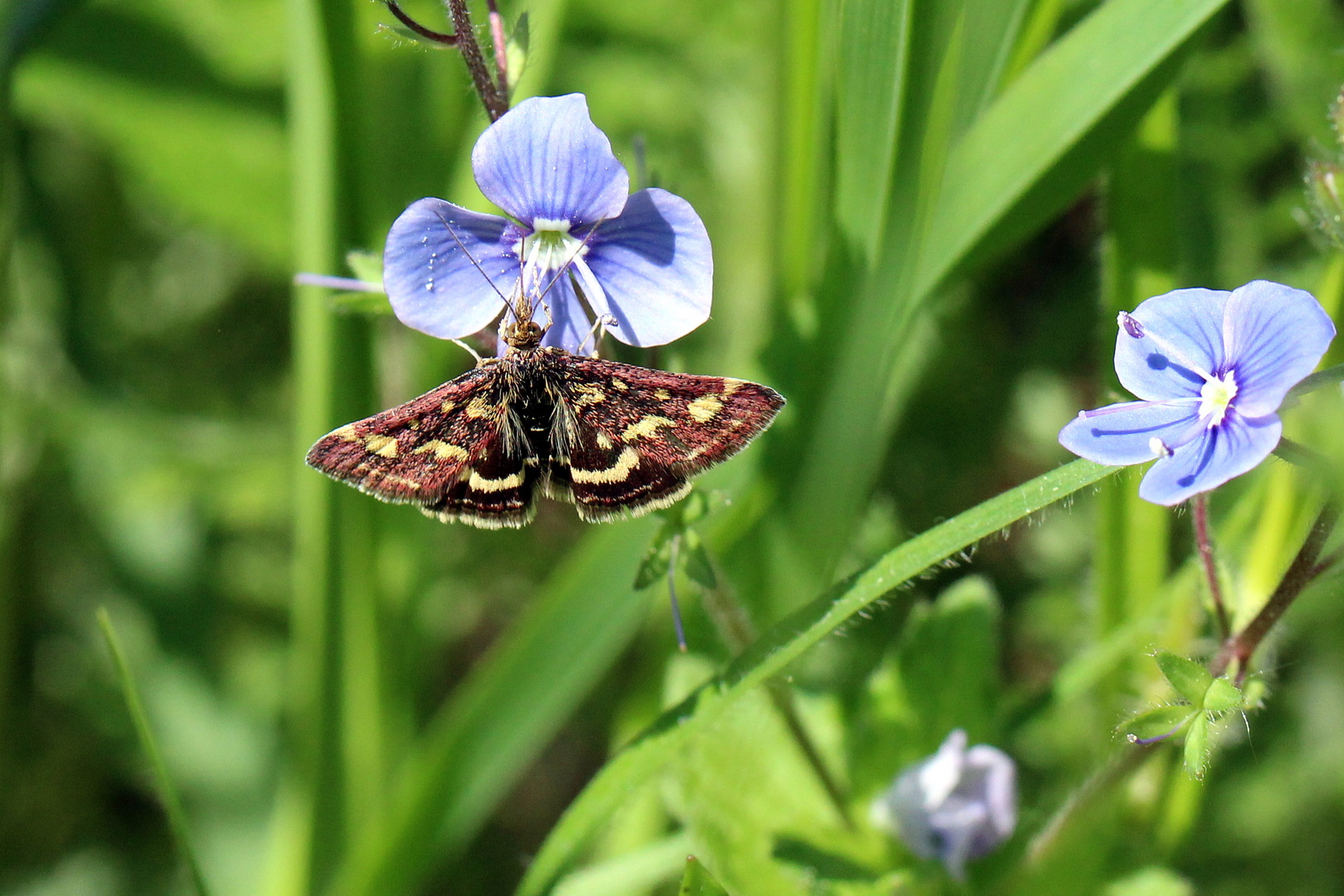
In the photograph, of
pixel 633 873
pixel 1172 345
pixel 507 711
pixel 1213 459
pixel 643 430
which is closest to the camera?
pixel 1213 459

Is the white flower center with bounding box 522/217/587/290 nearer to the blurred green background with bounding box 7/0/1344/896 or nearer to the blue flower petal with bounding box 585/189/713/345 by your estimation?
the blue flower petal with bounding box 585/189/713/345

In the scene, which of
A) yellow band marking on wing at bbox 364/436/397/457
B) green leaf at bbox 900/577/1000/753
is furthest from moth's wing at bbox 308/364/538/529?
green leaf at bbox 900/577/1000/753

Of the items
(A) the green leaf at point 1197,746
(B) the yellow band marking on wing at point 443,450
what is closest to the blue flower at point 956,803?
(A) the green leaf at point 1197,746

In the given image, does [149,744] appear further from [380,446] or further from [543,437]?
[543,437]

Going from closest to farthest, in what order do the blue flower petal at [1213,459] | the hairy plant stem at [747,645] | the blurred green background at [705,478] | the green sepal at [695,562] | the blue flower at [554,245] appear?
1. the blue flower petal at [1213,459]
2. the blue flower at [554,245]
3. the green sepal at [695,562]
4. the hairy plant stem at [747,645]
5. the blurred green background at [705,478]

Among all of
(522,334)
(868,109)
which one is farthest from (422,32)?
(868,109)

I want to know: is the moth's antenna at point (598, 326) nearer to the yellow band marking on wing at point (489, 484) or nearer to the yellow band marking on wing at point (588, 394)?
the yellow band marking on wing at point (588, 394)
